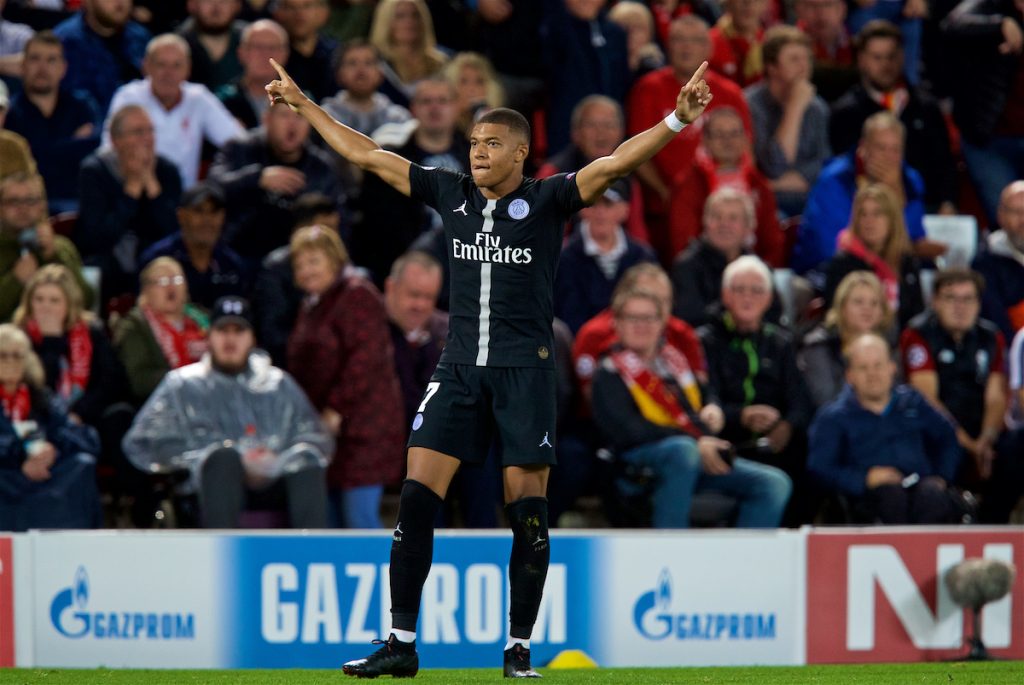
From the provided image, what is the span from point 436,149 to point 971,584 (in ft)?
15.5

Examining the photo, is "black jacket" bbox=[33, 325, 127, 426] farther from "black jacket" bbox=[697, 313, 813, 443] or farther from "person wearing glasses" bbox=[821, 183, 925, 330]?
"person wearing glasses" bbox=[821, 183, 925, 330]

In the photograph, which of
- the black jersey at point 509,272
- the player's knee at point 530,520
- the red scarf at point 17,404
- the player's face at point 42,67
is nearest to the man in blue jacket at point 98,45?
the player's face at point 42,67

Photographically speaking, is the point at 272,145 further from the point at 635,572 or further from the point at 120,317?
the point at 635,572

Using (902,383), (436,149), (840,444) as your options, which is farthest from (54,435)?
(902,383)

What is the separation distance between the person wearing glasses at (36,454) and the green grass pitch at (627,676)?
146 centimetres

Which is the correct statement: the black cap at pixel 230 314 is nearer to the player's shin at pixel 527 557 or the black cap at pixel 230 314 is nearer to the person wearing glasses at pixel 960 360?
the player's shin at pixel 527 557

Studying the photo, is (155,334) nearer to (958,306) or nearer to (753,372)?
(753,372)

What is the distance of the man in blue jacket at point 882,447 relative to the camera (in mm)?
9211

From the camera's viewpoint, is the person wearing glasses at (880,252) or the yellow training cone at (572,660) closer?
the yellow training cone at (572,660)

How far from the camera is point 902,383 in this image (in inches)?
410

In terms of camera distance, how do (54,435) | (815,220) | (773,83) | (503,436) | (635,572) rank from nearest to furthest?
(503,436) → (635,572) → (54,435) → (815,220) → (773,83)

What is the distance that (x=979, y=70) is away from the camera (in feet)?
42.1

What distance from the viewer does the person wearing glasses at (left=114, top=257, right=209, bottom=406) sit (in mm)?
9367

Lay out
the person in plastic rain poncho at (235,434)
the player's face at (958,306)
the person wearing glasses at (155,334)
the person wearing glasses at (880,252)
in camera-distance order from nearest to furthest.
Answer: the person in plastic rain poncho at (235,434) < the person wearing glasses at (155,334) < the player's face at (958,306) < the person wearing glasses at (880,252)
